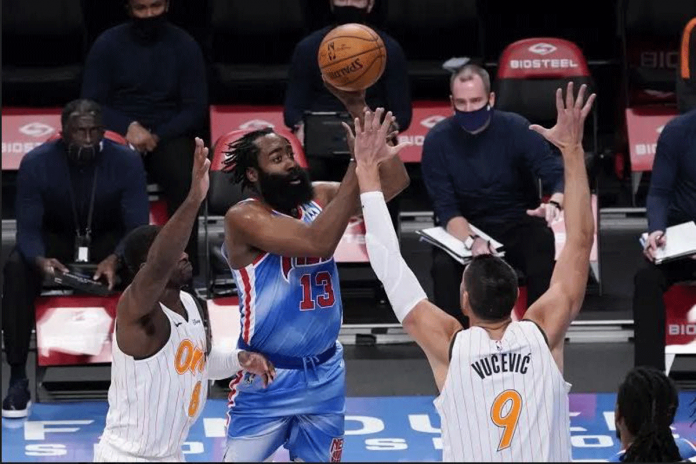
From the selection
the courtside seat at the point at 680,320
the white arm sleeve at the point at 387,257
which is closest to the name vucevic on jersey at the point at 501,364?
the white arm sleeve at the point at 387,257

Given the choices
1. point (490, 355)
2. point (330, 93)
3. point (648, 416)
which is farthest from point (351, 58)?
point (330, 93)

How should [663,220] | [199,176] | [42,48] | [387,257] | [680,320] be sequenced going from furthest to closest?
[42,48] → [680,320] → [663,220] → [199,176] → [387,257]

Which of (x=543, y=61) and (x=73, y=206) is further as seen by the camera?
(x=543, y=61)

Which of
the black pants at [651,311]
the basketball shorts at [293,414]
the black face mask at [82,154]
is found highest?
the black face mask at [82,154]

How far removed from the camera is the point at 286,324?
20.5ft

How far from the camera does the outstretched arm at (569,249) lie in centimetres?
502

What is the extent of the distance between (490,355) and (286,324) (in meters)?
1.52

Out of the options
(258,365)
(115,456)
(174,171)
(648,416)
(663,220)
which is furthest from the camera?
(174,171)

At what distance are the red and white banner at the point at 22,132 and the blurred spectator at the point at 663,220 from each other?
4.18 m

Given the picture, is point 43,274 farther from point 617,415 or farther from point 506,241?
point 617,415

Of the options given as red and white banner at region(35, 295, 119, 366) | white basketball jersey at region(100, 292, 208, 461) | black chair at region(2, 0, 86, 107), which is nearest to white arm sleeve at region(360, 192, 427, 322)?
white basketball jersey at region(100, 292, 208, 461)

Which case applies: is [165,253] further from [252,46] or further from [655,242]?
[252,46]

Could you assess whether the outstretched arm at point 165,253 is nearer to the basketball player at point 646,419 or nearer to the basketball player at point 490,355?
the basketball player at point 490,355

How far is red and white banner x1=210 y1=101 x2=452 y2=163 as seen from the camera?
10789 mm
